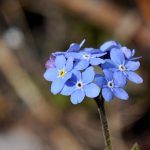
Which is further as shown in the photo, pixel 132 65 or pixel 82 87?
pixel 132 65

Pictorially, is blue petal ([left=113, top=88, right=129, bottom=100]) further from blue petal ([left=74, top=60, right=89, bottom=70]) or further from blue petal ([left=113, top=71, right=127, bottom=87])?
blue petal ([left=74, top=60, right=89, bottom=70])

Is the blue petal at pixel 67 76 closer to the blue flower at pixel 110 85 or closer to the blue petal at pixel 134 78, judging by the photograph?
the blue flower at pixel 110 85

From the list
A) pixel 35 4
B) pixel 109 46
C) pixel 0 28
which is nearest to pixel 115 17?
pixel 35 4

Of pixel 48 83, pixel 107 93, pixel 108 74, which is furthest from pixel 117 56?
pixel 48 83

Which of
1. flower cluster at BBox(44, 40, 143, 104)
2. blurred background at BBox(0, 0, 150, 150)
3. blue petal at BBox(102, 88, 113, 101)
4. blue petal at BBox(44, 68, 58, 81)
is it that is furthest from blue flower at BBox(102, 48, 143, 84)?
blurred background at BBox(0, 0, 150, 150)

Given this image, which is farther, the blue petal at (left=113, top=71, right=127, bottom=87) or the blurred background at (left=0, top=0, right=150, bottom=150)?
the blurred background at (left=0, top=0, right=150, bottom=150)

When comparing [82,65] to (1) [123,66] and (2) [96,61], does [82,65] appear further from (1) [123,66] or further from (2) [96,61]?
(1) [123,66]
